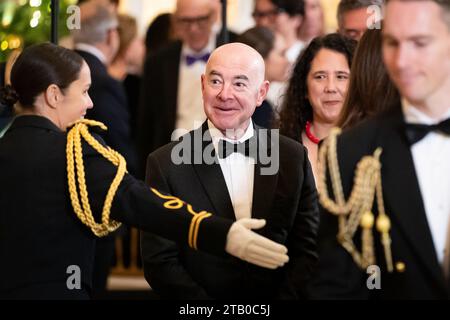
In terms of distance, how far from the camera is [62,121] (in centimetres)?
363

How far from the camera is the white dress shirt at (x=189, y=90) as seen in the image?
5668 millimetres

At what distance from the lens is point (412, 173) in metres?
2.90

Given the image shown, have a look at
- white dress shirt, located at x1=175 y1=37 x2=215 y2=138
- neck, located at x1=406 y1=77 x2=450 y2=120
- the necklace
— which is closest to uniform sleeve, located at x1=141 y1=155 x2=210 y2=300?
the necklace

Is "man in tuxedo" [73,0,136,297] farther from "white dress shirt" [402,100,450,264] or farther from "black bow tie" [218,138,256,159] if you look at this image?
"white dress shirt" [402,100,450,264]

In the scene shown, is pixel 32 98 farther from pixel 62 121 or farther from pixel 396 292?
pixel 396 292

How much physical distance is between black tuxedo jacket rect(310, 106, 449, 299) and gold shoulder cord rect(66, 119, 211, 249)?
0.48 m

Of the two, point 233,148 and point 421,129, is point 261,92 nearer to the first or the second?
point 233,148

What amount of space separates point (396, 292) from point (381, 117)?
460 millimetres

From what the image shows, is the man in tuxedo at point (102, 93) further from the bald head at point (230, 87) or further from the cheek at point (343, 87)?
the bald head at point (230, 87)

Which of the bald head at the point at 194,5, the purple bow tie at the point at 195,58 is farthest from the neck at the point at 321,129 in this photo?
the bald head at the point at 194,5

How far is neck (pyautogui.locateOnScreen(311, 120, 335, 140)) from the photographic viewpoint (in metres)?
4.13

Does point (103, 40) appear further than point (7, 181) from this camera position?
Yes
